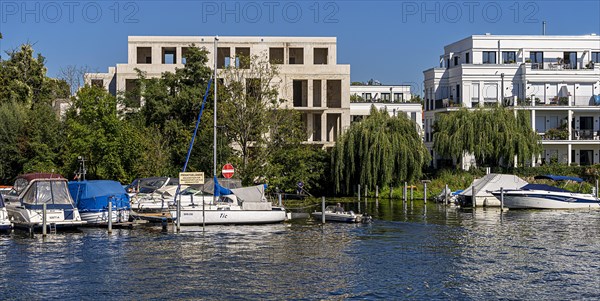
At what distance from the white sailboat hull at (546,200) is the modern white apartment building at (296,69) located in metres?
20.5

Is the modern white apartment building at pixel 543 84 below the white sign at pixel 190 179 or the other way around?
the other way around

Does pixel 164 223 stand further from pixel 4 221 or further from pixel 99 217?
pixel 4 221

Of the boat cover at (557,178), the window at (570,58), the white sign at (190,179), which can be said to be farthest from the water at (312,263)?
the window at (570,58)

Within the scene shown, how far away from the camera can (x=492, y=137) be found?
242 ft

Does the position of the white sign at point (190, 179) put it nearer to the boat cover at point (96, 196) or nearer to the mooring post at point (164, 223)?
the mooring post at point (164, 223)

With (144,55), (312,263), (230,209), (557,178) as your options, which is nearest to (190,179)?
(230,209)

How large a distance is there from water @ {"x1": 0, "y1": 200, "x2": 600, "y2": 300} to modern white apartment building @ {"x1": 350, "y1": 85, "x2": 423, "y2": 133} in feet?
165

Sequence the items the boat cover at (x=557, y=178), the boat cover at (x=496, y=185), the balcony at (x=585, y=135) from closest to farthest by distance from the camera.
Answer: the boat cover at (x=496, y=185), the boat cover at (x=557, y=178), the balcony at (x=585, y=135)

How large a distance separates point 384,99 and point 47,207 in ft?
228

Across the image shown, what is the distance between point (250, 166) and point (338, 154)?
9.30 metres

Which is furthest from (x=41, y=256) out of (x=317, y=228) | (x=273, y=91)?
(x=273, y=91)

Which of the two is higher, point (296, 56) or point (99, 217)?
point (296, 56)

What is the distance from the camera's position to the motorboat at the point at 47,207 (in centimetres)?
4250

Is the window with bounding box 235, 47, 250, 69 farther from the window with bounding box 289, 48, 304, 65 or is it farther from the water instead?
the water
